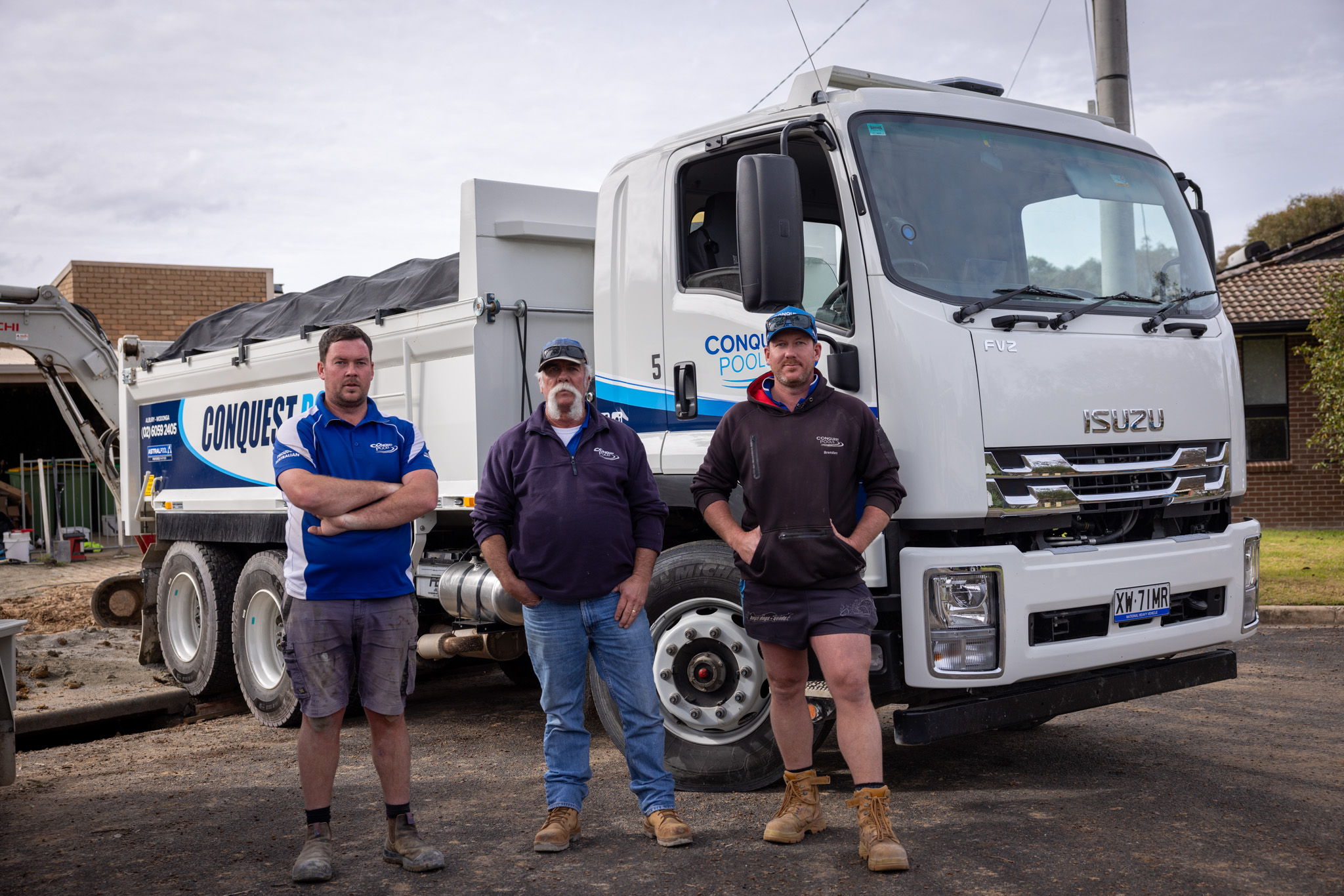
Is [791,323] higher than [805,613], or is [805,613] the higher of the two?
[791,323]

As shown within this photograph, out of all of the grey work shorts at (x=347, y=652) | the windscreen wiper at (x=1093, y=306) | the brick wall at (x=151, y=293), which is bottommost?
the grey work shorts at (x=347, y=652)

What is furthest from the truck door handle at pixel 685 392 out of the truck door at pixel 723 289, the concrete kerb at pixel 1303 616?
the concrete kerb at pixel 1303 616

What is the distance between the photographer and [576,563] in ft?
15.1

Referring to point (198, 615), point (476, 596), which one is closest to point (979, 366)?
point (476, 596)

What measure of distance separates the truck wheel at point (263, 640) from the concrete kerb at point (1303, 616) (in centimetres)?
769

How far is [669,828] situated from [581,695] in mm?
595

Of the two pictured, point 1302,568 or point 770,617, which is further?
point 1302,568

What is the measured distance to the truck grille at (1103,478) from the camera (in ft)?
15.3

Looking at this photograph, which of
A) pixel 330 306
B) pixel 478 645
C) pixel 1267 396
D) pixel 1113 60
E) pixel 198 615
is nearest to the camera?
pixel 478 645

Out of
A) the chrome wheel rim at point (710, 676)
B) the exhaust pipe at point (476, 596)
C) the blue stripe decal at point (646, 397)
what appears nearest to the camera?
the chrome wheel rim at point (710, 676)

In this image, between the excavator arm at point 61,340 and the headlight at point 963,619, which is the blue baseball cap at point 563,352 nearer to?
the headlight at point 963,619

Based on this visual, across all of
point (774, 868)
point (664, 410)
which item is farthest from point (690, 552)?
point (774, 868)

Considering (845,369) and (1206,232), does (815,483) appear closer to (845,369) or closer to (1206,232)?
(845,369)

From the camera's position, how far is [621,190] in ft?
19.2
